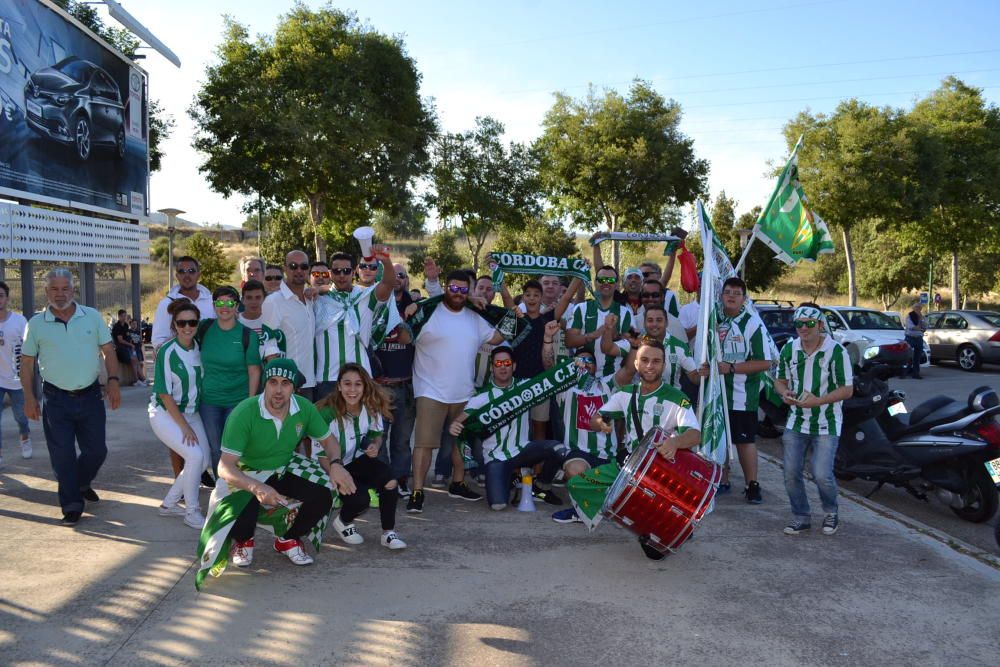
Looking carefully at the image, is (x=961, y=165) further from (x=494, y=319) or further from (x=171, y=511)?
(x=171, y=511)

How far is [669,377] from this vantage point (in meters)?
6.59

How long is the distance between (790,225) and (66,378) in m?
6.31

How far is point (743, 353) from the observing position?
663 centimetres

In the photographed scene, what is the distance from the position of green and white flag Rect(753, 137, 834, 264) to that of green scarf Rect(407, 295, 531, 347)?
2444 millimetres

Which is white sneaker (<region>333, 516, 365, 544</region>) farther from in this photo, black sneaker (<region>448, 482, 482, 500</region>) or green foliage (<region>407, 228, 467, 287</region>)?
green foliage (<region>407, 228, 467, 287</region>)

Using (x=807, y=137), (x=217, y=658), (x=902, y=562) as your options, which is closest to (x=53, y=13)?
(x=217, y=658)

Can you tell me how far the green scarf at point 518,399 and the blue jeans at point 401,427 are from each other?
64cm

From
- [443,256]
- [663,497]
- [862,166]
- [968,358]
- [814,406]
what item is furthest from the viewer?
[443,256]

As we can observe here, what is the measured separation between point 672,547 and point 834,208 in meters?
24.3

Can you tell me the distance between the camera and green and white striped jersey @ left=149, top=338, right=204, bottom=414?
570 cm

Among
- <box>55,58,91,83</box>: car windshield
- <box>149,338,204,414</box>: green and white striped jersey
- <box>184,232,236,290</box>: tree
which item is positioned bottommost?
<box>149,338,204,414</box>: green and white striped jersey

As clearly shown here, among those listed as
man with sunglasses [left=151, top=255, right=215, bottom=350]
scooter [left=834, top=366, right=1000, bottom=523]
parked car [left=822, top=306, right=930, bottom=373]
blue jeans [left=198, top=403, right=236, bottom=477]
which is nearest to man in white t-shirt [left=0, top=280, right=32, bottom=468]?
man with sunglasses [left=151, top=255, right=215, bottom=350]

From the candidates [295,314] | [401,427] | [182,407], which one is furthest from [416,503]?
[182,407]

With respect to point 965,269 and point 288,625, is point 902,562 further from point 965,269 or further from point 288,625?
point 965,269
